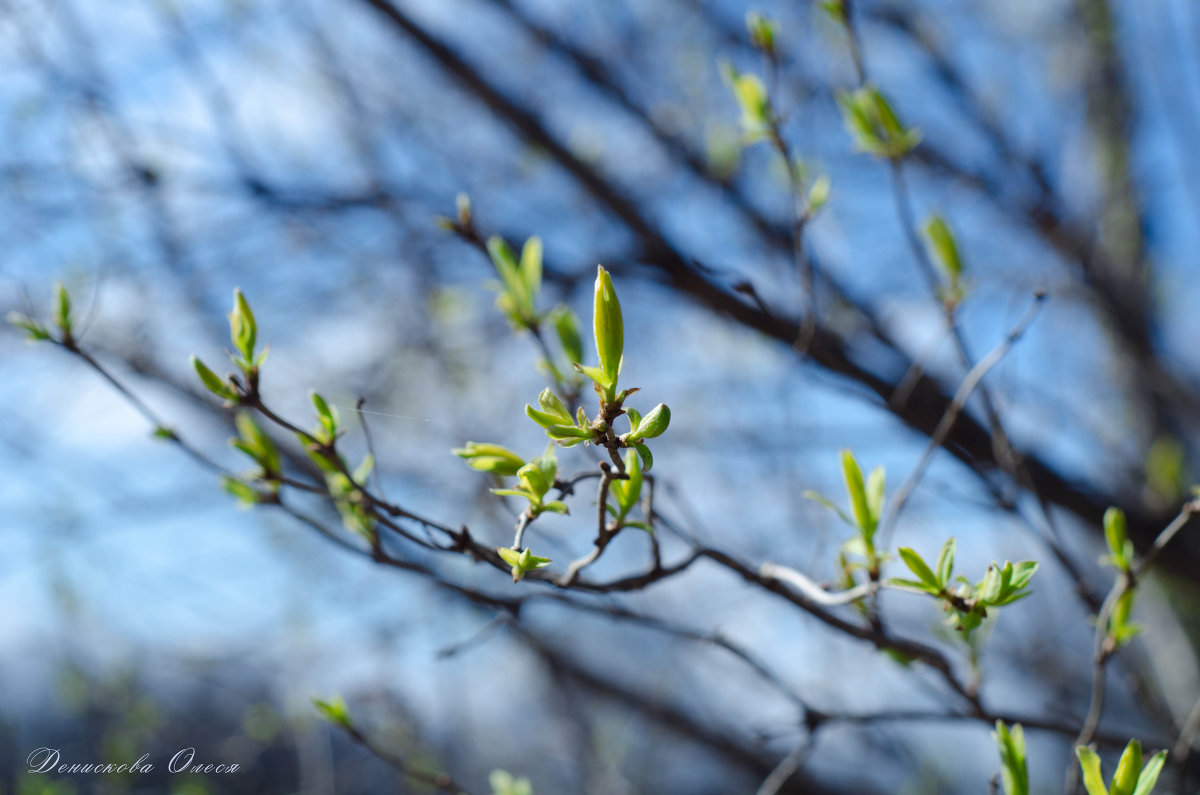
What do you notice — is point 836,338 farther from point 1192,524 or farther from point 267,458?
point 267,458

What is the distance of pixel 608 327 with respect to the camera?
65 cm

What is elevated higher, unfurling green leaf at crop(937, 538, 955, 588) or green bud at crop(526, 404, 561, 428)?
green bud at crop(526, 404, 561, 428)

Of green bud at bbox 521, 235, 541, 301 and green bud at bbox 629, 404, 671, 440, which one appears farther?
green bud at bbox 521, 235, 541, 301

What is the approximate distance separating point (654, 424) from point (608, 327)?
9 cm

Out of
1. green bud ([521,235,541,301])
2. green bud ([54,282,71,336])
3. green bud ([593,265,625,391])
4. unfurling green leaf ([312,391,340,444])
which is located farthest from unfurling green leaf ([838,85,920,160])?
green bud ([54,282,71,336])

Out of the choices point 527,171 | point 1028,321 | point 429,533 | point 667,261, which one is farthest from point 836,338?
point 527,171

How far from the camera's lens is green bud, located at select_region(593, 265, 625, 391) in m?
0.65

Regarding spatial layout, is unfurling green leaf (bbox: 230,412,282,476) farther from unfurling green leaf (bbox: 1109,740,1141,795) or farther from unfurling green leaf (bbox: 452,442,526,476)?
unfurling green leaf (bbox: 1109,740,1141,795)

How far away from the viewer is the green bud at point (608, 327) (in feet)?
2.12

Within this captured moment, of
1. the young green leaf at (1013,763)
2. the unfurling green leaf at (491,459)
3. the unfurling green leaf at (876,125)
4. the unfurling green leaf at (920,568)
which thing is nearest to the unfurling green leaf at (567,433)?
the unfurling green leaf at (491,459)

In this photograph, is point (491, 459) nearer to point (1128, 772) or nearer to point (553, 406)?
point (553, 406)

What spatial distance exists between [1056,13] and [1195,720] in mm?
3832

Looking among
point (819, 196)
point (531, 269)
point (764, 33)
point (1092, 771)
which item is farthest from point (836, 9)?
point (1092, 771)

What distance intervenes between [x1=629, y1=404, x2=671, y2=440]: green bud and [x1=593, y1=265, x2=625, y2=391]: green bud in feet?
0.14
